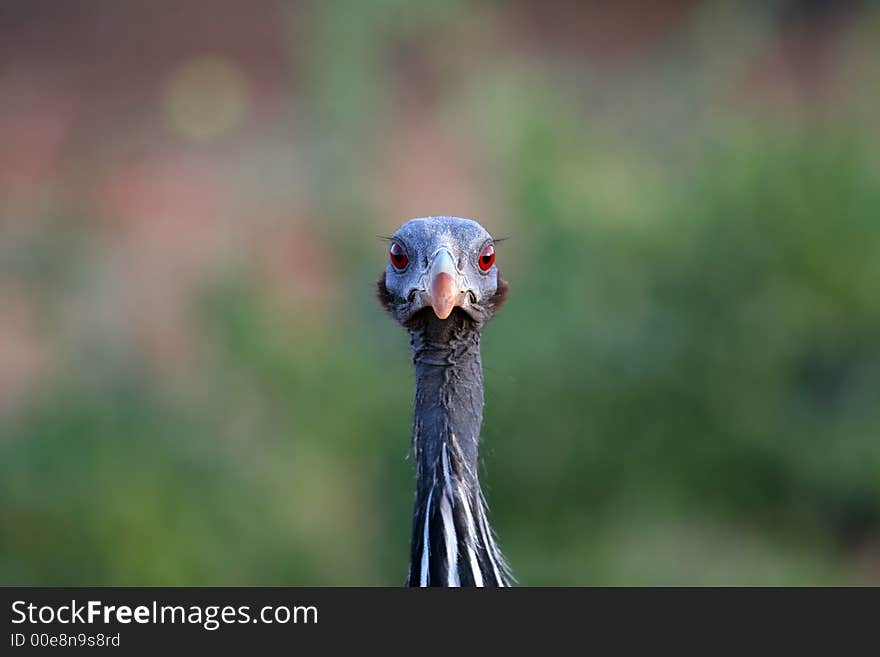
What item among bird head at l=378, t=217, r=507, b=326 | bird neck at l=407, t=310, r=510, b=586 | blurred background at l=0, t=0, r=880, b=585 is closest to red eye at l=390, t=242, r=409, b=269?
bird head at l=378, t=217, r=507, b=326

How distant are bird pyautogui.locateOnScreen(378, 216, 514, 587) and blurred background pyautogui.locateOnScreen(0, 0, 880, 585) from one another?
1.60 meters

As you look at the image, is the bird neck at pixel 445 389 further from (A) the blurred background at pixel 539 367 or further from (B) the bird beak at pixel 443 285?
(A) the blurred background at pixel 539 367

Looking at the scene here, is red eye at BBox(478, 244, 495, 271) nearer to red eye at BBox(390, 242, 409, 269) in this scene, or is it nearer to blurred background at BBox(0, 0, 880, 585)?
red eye at BBox(390, 242, 409, 269)

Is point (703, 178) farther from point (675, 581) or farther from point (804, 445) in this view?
point (675, 581)

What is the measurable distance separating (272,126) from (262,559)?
4.86m

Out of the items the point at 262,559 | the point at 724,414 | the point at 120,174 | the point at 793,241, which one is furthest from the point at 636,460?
the point at 120,174

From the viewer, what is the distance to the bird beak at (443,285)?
2508 mm

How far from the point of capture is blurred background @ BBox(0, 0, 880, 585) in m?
4.36

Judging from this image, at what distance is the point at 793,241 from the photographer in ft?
14.7

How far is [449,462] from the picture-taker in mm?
2613

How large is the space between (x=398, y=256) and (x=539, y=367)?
195 centimetres

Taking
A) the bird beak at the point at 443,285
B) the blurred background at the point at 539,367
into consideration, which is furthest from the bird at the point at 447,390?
Answer: the blurred background at the point at 539,367

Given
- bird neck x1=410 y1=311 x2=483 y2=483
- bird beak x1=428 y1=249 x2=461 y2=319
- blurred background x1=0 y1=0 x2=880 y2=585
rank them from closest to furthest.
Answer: bird beak x1=428 y1=249 x2=461 y2=319 → bird neck x1=410 y1=311 x2=483 y2=483 → blurred background x1=0 y1=0 x2=880 y2=585

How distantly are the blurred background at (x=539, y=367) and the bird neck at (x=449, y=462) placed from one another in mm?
1601
